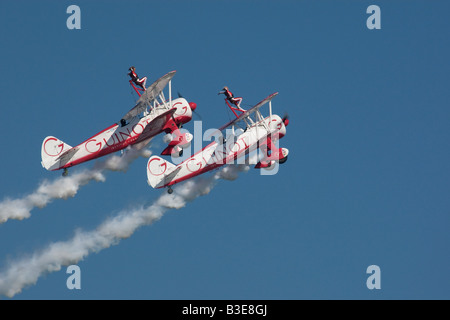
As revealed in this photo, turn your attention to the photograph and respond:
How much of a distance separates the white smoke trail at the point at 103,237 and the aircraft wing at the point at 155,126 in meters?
3.68

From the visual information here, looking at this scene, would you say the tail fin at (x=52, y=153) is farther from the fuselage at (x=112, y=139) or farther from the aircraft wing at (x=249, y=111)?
the aircraft wing at (x=249, y=111)

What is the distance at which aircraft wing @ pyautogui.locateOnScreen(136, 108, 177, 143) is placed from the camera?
94.4 meters

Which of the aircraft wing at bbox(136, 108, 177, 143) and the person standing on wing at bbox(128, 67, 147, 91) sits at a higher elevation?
the person standing on wing at bbox(128, 67, 147, 91)

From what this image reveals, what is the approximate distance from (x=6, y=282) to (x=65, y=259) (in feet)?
13.0

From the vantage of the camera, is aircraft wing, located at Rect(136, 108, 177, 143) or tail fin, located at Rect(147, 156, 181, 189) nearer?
tail fin, located at Rect(147, 156, 181, 189)

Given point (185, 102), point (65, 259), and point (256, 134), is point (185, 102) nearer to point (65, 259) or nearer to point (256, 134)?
point (256, 134)

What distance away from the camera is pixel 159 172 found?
93500mm

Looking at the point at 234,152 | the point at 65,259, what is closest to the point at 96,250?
the point at 65,259

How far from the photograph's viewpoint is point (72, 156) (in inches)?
3679

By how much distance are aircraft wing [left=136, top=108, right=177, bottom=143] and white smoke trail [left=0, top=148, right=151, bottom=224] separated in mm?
1663

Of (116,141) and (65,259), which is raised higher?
(116,141)

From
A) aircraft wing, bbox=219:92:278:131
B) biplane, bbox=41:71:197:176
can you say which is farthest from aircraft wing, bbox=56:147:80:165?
aircraft wing, bbox=219:92:278:131

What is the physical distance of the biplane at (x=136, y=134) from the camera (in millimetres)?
93188

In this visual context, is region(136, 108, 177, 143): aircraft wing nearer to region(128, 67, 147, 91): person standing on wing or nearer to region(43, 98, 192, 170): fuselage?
region(43, 98, 192, 170): fuselage
